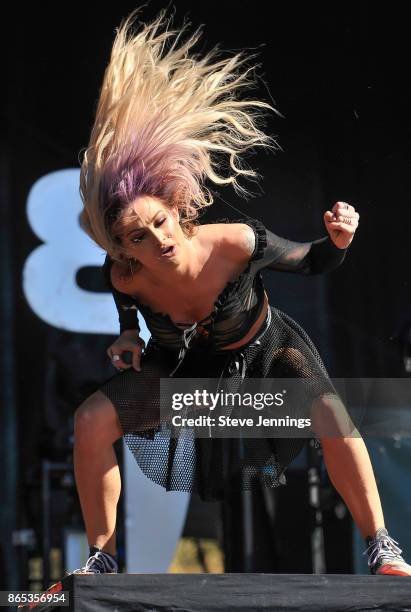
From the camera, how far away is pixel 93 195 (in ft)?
8.08

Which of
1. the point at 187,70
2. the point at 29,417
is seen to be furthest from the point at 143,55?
the point at 29,417

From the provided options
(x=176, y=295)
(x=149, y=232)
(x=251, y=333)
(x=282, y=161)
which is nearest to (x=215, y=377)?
(x=251, y=333)

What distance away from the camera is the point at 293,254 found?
266cm

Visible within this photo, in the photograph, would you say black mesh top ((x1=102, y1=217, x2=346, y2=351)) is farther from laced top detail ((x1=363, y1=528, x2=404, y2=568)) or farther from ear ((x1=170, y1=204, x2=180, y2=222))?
laced top detail ((x1=363, y1=528, x2=404, y2=568))

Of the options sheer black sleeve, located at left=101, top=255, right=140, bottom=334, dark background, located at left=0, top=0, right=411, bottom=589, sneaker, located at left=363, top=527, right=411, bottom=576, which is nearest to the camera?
sneaker, located at left=363, top=527, right=411, bottom=576

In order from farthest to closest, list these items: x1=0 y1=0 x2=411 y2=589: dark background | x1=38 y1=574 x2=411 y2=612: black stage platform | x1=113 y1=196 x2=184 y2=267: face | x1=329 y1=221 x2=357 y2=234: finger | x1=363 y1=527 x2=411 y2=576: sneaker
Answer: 1. x1=0 y1=0 x2=411 y2=589: dark background
2. x1=329 y1=221 x2=357 y2=234: finger
3. x1=113 y1=196 x2=184 y2=267: face
4. x1=363 y1=527 x2=411 y2=576: sneaker
5. x1=38 y1=574 x2=411 y2=612: black stage platform

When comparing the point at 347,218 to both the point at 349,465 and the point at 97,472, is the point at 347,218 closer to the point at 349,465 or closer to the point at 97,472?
the point at 349,465

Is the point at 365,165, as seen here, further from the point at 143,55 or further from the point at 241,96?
the point at 143,55

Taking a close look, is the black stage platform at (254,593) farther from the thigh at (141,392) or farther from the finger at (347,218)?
the finger at (347,218)

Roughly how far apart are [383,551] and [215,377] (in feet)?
2.07

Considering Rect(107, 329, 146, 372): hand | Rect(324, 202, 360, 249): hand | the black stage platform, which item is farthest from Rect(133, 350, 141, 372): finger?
the black stage platform

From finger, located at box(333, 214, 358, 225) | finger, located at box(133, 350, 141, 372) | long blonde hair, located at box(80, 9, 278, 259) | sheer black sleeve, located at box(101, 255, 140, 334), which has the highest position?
long blonde hair, located at box(80, 9, 278, 259)

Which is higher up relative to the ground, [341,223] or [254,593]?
[341,223]

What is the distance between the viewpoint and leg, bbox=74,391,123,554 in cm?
246
